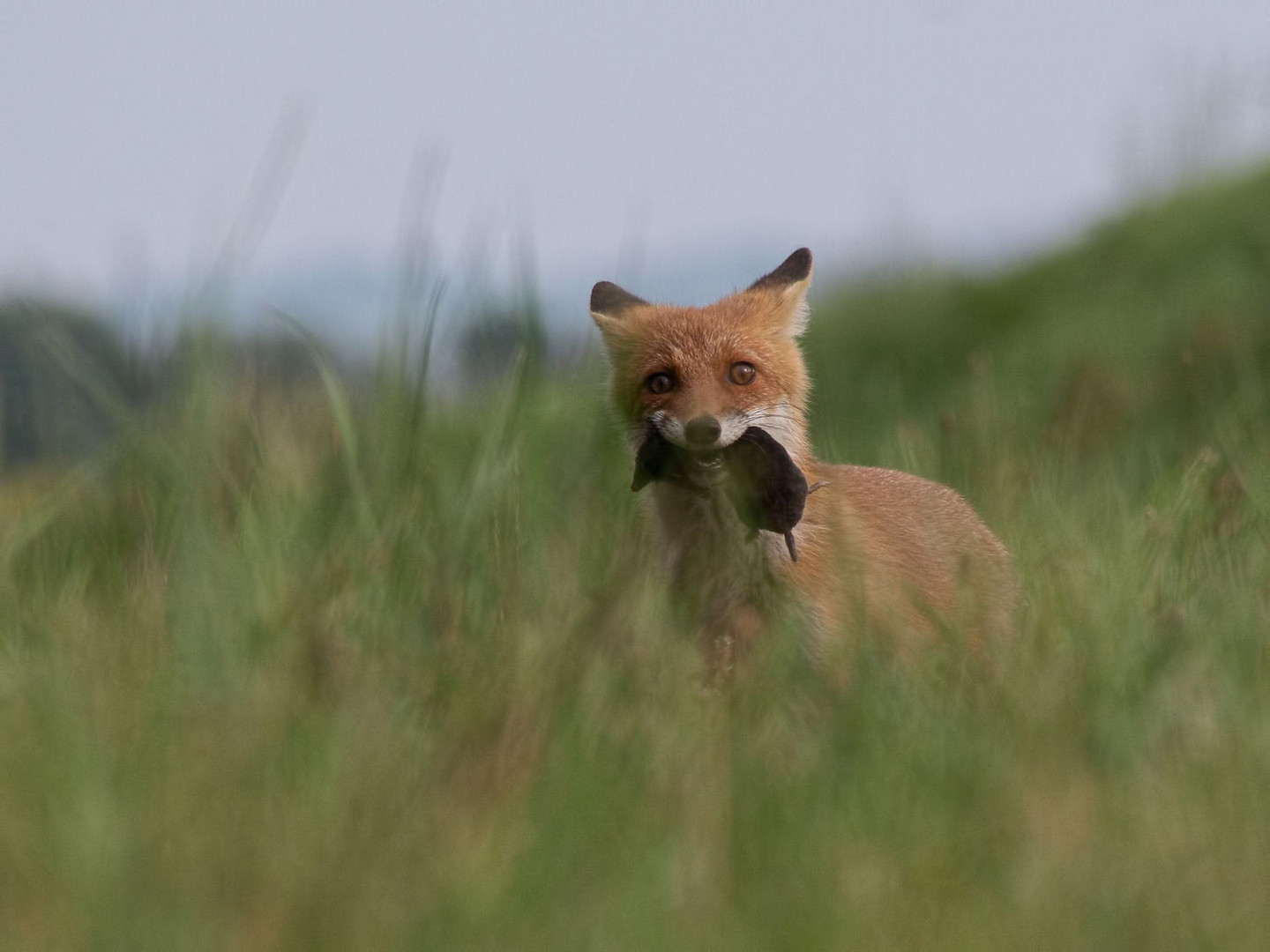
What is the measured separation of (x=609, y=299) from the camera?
602cm

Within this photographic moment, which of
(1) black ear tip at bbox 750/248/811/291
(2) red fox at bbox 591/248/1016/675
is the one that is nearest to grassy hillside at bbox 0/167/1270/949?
(2) red fox at bbox 591/248/1016/675

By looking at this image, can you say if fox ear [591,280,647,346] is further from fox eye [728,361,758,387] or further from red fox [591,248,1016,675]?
fox eye [728,361,758,387]

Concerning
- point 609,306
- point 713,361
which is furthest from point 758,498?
point 609,306

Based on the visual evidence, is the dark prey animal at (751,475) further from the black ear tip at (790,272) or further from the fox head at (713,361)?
the black ear tip at (790,272)

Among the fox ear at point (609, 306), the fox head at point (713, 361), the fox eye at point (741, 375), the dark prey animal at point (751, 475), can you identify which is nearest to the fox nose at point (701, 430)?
the fox head at point (713, 361)

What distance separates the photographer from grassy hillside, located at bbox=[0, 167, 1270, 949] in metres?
2.76

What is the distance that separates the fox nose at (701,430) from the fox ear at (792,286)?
1.10m

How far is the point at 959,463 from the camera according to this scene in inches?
274

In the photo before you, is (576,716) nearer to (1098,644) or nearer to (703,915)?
(703,915)

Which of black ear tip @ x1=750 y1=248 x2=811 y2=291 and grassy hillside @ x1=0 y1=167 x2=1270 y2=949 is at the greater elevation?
black ear tip @ x1=750 y1=248 x2=811 y2=291

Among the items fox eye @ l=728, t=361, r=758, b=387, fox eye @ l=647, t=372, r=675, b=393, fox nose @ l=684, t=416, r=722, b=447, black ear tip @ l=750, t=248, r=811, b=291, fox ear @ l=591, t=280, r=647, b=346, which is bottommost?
fox nose @ l=684, t=416, r=722, b=447

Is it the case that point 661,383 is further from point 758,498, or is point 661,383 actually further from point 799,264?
point 799,264

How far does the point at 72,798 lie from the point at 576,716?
3.68 ft

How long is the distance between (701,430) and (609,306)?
1342 mm
